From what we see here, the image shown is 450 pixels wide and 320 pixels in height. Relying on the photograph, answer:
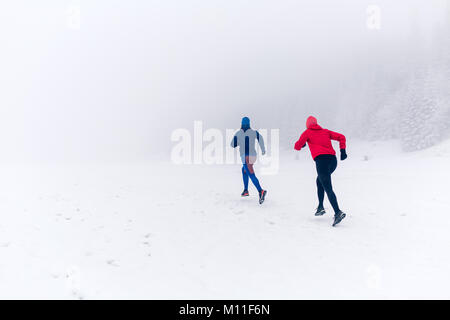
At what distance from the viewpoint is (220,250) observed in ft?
17.7

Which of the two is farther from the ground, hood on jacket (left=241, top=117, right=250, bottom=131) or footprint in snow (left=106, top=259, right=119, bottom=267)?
hood on jacket (left=241, top=117, right=250, bottom=131)

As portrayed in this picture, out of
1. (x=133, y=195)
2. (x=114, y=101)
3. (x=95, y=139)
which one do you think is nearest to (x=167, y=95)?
(x=114, y=101)

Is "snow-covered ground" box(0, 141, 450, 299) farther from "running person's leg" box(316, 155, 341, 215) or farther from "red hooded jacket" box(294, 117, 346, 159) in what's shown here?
"red hooded jacket" box(294, 117, 346, 159)

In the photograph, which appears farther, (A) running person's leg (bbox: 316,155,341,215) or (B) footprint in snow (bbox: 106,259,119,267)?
(A) running person's leg (bbox: 316,155,341,215)

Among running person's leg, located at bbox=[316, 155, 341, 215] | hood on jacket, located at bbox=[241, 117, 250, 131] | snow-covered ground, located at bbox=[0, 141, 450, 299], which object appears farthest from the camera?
hood on jacket, located at bbox=[241, 117, 250, 131]

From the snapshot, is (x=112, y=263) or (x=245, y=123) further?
(x=245, y=123)

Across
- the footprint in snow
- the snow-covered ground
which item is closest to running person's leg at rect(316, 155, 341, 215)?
the snow-covered ground

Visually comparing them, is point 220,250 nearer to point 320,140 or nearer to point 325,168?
point 325,168

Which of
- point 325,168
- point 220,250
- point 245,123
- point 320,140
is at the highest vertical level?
point 245,123

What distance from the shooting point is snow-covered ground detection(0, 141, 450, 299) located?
3.85 meters

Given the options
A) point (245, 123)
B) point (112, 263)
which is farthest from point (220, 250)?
point (245, 123)

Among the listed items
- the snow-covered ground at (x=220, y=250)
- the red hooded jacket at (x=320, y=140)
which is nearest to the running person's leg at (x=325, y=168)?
the red hooded jacket at (x=320, y=140)
